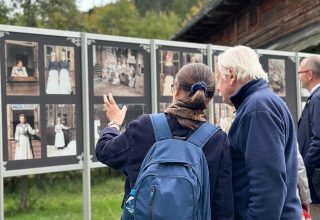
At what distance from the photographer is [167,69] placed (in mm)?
6070

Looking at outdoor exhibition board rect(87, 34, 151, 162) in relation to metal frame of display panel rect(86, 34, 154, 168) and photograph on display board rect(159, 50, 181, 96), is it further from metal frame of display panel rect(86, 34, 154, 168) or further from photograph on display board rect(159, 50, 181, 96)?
photograph on display board rect(159, 50, 181, 96)

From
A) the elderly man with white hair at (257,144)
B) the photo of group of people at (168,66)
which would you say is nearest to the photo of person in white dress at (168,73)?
the photo of group of people at (168,66)

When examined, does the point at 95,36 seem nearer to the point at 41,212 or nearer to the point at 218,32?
the point at 41,212

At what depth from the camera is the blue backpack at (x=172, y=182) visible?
240 cm

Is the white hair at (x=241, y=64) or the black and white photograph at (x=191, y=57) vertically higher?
Answer: the black and white photograph at (x=191, y=57)

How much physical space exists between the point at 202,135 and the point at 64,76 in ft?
8.77

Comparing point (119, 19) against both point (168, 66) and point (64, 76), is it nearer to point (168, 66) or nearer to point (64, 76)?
point (168, 66)

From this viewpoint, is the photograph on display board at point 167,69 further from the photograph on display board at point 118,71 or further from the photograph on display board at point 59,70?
the photograph on display board at point 59,70

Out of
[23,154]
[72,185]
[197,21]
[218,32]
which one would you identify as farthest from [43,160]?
[218,32]

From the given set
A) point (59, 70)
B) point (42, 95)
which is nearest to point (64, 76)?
point (59, 70)

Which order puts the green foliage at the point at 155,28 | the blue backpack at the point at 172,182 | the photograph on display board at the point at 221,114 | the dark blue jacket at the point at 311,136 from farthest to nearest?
the green foliage at the point at 155,28 → the photograph on display board at the point at 221,114 → the dark blue jacket at the point at 311,136 → the blue backpack at the point at 172,182

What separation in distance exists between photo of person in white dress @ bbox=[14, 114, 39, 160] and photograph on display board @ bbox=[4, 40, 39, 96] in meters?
0.24

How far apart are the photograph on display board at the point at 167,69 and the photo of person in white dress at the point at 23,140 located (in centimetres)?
179

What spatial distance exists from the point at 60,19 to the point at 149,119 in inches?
615
